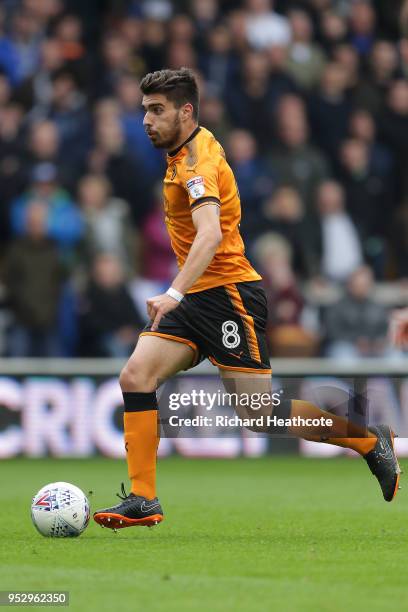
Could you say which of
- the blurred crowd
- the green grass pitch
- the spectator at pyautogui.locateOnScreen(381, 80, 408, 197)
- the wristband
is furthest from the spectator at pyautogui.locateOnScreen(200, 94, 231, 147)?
the wristband

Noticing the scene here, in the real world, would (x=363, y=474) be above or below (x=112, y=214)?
below

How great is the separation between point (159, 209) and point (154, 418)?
729 cm

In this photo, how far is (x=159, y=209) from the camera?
49.1 feet

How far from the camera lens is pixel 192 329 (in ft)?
25.9

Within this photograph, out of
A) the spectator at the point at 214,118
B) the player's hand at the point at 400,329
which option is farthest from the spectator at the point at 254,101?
the player's hand at the point at 400,329

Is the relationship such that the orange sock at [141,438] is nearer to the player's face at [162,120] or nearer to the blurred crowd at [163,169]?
the player's face at [162,120]

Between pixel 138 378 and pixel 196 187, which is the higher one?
pixel 196 187

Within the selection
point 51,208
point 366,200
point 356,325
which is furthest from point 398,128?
point 51,208

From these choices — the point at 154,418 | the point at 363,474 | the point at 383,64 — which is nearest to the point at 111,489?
the point at 363,474

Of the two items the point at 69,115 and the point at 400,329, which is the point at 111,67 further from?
the point at 400,329

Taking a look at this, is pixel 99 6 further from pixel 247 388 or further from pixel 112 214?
pixel 247 388

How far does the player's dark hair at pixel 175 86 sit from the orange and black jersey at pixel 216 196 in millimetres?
176

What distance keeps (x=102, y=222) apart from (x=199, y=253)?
7254mm

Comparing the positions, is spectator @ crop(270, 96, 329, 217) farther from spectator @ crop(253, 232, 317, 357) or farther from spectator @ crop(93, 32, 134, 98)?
spectator @ crop(93, 32, 134, 98)
